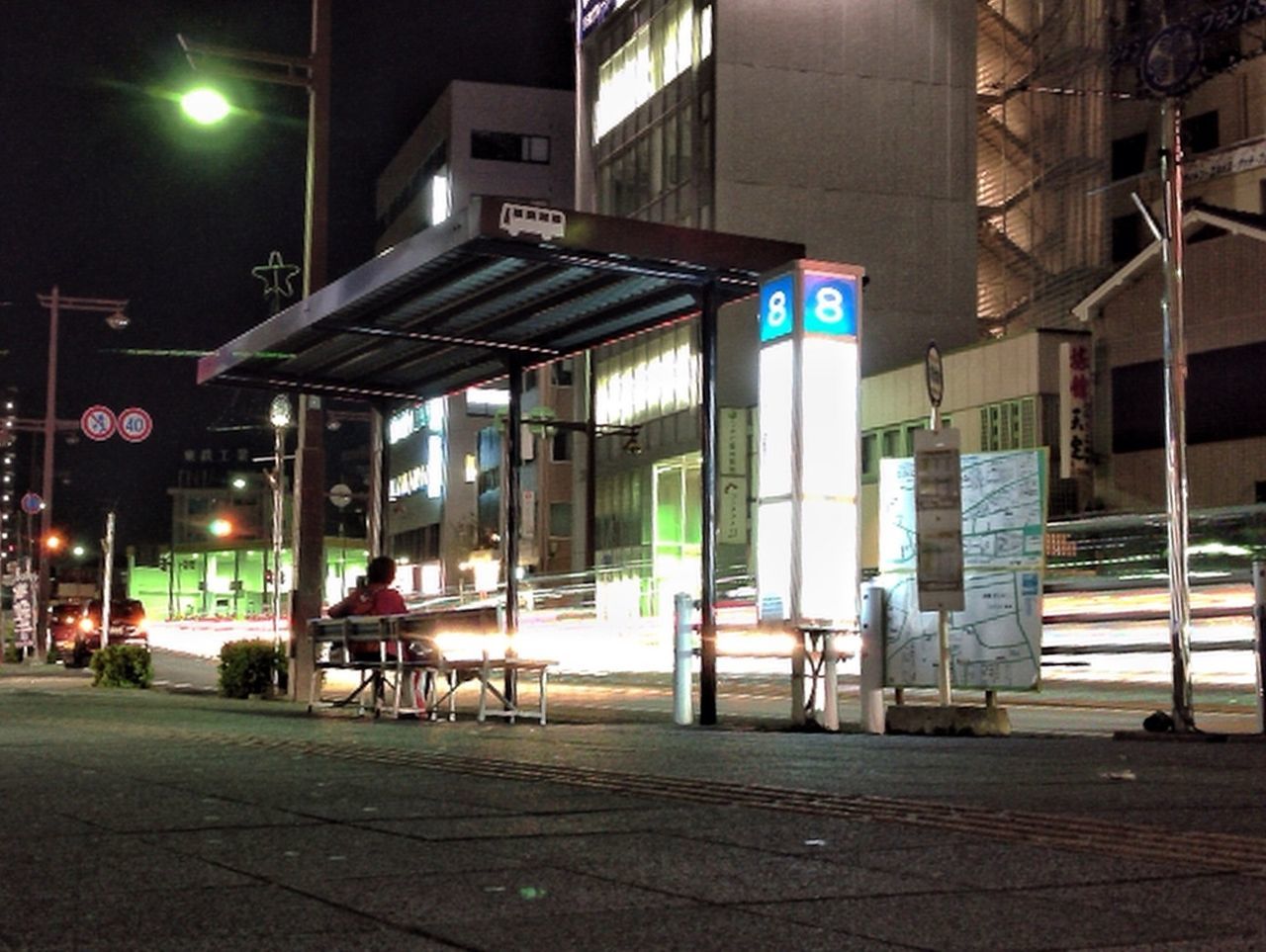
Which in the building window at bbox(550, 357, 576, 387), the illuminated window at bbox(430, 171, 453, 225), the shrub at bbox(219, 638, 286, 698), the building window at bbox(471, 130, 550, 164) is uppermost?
the building window at bbox(471, 130, 550, 164)

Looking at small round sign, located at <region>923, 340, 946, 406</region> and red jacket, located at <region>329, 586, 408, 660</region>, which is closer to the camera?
small round sign, located at <region>923, 340, 946, 406</region>

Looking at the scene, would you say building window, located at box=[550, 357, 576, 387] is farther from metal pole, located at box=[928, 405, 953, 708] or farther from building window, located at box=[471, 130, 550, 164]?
metal pole, located at box=[928, 405, 953, 708]

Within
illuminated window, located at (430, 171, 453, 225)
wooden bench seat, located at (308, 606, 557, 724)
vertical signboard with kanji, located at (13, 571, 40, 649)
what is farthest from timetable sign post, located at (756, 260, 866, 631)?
illuminated window, located at (430, 171, 453, 225)

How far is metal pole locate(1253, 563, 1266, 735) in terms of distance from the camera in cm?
1381

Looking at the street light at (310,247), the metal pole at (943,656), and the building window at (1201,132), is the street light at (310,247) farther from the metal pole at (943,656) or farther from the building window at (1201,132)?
the building window at (1201,132)

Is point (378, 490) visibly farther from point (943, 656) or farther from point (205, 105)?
point (943, 656)

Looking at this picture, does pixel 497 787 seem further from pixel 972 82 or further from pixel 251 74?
pixel 972 82

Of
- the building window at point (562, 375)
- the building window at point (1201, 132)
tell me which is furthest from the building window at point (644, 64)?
the building window at point (1201, 132)

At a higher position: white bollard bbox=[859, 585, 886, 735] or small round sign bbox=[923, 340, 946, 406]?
small round sign bbox=[923, 340, 946, 406]

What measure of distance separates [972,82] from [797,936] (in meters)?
55.0

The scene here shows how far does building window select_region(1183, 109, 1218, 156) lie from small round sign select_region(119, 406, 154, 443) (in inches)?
1137

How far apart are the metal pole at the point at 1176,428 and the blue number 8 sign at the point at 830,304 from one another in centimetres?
299

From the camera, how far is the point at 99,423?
4491cm

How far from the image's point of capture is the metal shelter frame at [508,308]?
14117 mm
